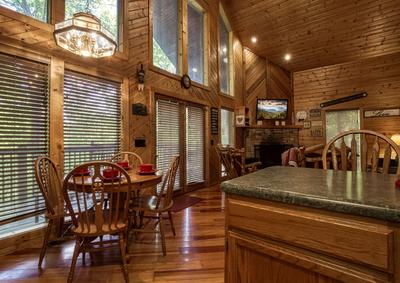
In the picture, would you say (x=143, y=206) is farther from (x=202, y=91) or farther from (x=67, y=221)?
(x=202, y=91)

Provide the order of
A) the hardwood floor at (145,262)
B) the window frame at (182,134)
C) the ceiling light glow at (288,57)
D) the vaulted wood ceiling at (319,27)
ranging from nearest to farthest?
1. the hardwood floor at (145,262)
2. the window frame at (182,134)
3. the vaulted wood ceiling at (319,27)
4. the ceiling light glow at (288,57)

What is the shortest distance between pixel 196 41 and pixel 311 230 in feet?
17.5

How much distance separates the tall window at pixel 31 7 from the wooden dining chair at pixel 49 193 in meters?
1.61

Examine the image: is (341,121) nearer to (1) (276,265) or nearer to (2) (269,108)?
(2) (269,108)

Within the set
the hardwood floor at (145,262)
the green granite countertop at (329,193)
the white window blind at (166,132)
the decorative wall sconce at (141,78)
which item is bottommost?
the hardwood floor at (145,262)

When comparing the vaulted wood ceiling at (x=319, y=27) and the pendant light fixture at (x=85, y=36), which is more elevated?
the vaulted wood ceiling at (x=319, y=27)

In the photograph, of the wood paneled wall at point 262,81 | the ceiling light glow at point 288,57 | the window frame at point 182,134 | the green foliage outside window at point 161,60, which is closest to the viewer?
the window frame at point 182,134

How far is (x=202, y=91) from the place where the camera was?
209 inches

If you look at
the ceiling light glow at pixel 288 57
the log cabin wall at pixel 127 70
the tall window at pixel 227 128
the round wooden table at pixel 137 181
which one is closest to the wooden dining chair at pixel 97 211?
the round wooden table at pixel 137 181

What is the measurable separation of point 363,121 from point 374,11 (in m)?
3.15

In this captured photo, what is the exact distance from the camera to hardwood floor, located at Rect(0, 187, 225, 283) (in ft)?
6.25

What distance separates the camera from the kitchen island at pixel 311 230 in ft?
2.23

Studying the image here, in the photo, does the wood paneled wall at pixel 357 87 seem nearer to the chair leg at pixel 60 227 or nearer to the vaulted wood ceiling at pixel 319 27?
the vaulted wood ceiling at pixel 319 27

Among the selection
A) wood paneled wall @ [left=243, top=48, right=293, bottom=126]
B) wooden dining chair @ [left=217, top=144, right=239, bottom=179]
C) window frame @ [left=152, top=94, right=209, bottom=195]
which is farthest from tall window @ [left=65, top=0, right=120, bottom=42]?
wood paneled wall @ [left=243, top=48, right=293, bottom=126]
